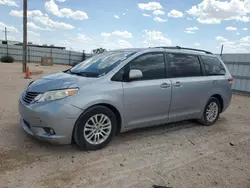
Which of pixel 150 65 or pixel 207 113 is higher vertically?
pixel 150 65

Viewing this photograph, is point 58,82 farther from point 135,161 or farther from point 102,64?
point 135,161

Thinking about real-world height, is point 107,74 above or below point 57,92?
above

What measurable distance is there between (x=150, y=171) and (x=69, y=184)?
1.06 meters

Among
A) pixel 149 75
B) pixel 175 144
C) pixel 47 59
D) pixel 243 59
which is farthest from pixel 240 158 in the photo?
→ pixel 47 59

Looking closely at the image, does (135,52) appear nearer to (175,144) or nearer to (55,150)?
(175,144)

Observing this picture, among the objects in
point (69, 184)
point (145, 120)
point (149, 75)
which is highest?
point (149, 75)

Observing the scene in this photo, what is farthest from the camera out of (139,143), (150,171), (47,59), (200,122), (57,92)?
(47,59)

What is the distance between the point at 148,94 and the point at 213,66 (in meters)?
2.19

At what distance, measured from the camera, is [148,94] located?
4.04 m

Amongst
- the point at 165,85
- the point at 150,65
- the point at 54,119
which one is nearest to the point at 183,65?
the point at 165,85

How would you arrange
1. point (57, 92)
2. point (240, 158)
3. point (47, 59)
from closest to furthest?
point (57, 92), point (240, 158), point (47, 59)

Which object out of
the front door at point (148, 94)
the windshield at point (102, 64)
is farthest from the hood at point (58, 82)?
the front door at point (148, 94)

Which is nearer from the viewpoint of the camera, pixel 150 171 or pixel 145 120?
pixel 150 171

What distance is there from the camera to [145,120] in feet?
13.7
